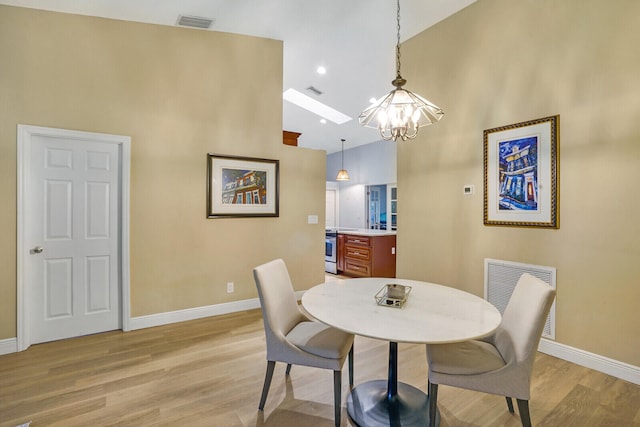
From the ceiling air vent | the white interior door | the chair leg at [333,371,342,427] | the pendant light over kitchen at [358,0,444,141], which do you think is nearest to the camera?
the chair leg at [333,371,342,427]

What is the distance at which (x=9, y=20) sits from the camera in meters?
2.68

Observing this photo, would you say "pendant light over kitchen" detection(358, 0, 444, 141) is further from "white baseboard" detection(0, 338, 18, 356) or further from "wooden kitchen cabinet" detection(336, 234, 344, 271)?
"wooden kitchen cabinet" detection(336, 234, 344, 271)

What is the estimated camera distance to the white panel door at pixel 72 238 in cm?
282

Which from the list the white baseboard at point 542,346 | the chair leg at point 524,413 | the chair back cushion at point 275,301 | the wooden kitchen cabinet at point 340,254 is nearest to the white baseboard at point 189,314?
the white baseboard at point 542,346

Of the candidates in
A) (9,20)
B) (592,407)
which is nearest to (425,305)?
(592,407)

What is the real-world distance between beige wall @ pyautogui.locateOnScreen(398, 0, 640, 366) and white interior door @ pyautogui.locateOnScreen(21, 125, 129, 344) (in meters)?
3.46

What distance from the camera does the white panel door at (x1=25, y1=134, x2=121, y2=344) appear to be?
111 inches

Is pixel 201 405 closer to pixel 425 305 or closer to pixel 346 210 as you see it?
pixel 425 305

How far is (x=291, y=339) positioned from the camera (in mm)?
1914

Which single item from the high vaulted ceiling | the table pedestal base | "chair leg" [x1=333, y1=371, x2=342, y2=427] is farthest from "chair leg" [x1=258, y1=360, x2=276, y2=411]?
the high vaulted ceiling

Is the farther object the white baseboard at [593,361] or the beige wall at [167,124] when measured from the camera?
the beige wall at [167,124]

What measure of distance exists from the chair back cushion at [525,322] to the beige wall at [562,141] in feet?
3.60

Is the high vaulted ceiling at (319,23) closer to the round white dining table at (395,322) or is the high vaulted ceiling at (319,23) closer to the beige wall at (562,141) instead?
the beige wall at (562,141)

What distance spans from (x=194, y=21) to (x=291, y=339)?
10.9ft
